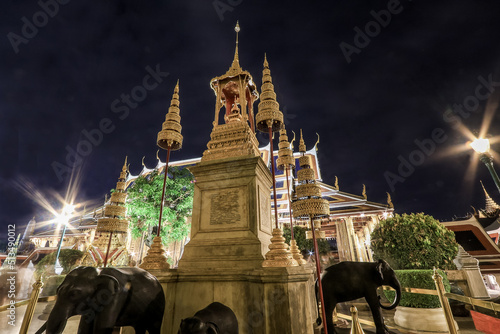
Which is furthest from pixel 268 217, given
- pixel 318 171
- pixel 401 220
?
pixel 318 171

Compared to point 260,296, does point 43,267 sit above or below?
above

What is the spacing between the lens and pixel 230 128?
614 centimetres

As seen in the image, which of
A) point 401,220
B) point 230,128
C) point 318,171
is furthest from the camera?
point 318,171

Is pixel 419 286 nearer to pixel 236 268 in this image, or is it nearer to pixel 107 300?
pixel 236 268

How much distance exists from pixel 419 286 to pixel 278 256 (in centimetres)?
611

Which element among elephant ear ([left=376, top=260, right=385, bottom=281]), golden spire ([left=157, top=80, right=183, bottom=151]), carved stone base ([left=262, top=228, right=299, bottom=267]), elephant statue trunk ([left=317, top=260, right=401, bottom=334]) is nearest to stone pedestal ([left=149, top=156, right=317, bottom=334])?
carved stone base ([left=262, top=228, right=299, bottom=267])

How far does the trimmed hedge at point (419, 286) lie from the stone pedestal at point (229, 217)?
16.2 ft

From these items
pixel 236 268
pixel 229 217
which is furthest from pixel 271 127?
pixel 236 268

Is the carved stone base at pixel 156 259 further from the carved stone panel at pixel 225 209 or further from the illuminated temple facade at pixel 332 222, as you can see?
the illuminated temple facade at pixel 332 222

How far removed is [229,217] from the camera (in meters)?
4.82

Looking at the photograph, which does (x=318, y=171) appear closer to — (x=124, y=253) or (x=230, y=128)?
(x=124, y=253)

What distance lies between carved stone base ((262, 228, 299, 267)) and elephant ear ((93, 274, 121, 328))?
2.11 metres

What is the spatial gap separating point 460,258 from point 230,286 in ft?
40.2

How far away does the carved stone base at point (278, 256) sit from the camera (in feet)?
11.8
